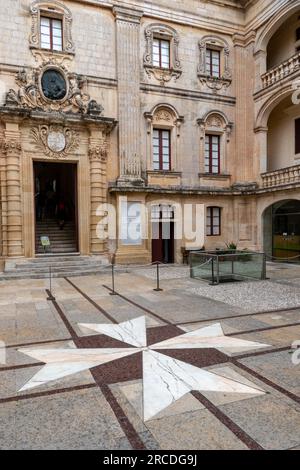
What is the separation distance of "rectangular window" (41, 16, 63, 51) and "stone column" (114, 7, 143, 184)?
269 cm

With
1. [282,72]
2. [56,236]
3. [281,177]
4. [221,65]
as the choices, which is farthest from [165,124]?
[56,236]

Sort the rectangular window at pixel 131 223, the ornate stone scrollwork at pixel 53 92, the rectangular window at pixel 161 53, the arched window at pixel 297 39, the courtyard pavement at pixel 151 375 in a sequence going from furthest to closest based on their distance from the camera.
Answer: the arched window at pixel 297 39
the rectangular window at pixel 161 53
the rectangular window at pixel 131 223
the ornate stone scrollwork at pixel 53 92
the courtyard pavement at pixel 151 375

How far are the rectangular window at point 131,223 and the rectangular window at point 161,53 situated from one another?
288 inches

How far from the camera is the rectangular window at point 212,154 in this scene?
61.8 feet

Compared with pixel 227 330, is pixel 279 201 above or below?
above

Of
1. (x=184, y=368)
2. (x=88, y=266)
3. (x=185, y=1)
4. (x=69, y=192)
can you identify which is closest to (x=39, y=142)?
(x=88, y=266)

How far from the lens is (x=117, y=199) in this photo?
16391 mm

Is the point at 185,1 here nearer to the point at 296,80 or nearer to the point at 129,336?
the point at 296,80

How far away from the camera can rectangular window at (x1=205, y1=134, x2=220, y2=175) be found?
1884 centimetres

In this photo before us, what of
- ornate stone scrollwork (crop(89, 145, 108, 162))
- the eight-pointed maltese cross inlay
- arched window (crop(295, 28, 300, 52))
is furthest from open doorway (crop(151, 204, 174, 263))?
the eight-pointed maltese cross inlay

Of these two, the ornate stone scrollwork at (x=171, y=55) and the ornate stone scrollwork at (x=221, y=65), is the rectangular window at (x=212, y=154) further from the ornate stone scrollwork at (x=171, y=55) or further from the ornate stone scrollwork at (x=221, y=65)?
the ornate stone scrollwork at (x=171, y=55)

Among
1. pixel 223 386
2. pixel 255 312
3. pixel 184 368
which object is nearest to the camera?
pixel 223 386

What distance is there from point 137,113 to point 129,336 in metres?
13.2

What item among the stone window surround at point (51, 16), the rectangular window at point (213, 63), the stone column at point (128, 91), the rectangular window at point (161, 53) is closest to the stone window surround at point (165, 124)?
the stone column at point (128, 91)
